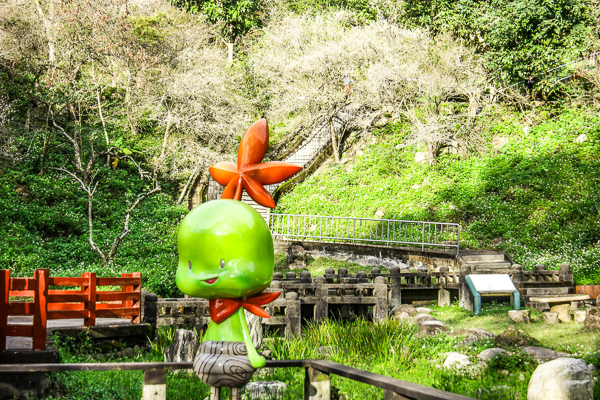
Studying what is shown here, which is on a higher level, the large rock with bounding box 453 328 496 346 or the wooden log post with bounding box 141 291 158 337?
the wooden log post with bounding box 141 291 158 337

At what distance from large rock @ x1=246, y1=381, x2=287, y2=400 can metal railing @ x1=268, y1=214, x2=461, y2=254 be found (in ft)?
41.1

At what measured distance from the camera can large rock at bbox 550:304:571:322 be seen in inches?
445

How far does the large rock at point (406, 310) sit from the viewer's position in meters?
12.3

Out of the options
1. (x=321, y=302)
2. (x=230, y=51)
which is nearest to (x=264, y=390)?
(x=321, y=302)

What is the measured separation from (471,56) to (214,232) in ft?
76.4

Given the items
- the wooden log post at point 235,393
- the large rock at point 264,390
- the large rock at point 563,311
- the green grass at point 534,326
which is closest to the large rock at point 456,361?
the green grass at point 534,326

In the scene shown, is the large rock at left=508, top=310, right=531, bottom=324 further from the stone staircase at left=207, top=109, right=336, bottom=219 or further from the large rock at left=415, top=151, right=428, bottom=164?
the stone staircase at left=207, top=109, right=336, bottom=219

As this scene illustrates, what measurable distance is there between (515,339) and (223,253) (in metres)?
6.70

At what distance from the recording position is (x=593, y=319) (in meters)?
9.62

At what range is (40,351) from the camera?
21.8 feet

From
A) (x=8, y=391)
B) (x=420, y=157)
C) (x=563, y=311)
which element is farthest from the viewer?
(x=420, y=157)

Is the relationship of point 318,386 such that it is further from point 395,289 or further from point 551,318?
point 395,289

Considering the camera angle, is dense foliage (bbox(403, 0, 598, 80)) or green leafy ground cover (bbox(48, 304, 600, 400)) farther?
dense foliage (bbox(403, 0, 598, 80))

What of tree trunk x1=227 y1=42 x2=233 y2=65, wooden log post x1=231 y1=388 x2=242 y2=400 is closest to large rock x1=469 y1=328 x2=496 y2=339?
wooden log post x1=231 y1=388 x2=242 y2=400
